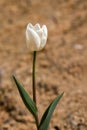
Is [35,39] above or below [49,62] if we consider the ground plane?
above

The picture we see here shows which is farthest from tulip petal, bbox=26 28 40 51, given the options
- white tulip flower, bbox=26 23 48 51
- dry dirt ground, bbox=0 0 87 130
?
dry dirt ground, bbox=0 0 87 130

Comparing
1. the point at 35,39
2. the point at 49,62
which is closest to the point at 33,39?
the point at 35,39

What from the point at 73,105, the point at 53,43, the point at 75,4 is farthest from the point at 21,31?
the point at 73,105

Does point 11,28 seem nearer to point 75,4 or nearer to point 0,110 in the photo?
point 75,4

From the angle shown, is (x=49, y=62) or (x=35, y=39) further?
(x=49, y=62)

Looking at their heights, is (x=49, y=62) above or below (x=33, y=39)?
below

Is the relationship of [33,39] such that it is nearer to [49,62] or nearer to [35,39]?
[35,39]

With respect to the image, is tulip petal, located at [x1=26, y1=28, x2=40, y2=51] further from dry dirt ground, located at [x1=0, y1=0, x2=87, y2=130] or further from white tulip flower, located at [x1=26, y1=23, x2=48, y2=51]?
dry dirt ground, located at [x1=0, y1=0, x2=87, y2=130]

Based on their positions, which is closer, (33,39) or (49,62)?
(33,39)
